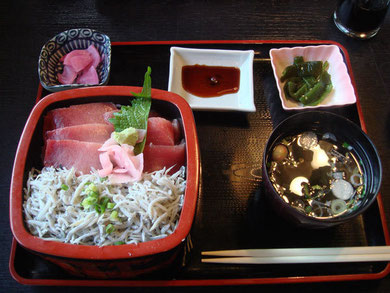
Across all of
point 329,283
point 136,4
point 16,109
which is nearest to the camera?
point 329,283

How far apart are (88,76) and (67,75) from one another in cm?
15

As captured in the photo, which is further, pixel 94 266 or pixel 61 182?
pixel 61 182

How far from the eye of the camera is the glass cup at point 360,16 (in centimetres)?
202

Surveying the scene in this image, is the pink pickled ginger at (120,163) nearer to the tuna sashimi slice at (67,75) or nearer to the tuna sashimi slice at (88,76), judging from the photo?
the tuna sashimi slice at (88,76)

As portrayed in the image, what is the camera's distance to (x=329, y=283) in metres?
1.48

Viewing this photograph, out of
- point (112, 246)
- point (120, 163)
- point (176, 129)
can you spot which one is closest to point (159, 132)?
point (176, 129)

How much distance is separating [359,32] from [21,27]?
2285 millimetres

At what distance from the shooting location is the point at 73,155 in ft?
4.77

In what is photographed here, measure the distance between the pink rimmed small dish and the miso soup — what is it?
28 cm

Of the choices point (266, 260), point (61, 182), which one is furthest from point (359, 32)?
point (61, 182)

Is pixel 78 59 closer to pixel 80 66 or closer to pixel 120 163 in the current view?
pixel 80 66

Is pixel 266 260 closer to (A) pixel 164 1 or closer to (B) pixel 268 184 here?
(B) pixel 268 184

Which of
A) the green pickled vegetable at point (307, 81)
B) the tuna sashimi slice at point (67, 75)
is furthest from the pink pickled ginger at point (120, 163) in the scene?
the green pickled vegetable at point (307, 81)

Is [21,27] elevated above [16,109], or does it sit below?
above
